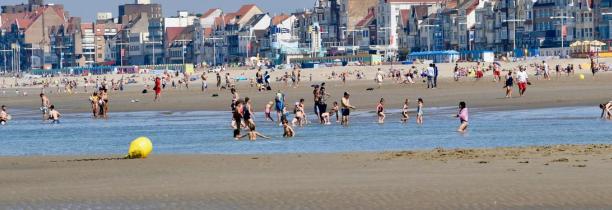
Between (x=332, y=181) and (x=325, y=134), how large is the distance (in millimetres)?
11425

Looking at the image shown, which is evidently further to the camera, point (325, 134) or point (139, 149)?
point (325, 134)

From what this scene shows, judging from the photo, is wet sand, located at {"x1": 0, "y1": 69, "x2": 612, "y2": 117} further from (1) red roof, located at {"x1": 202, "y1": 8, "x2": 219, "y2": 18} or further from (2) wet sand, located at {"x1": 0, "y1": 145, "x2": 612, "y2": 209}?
(1) red roof, located at {"x1": 202, "y1": 8, "x2": 219, "y2": 18}

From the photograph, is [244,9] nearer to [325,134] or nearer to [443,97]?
[443,97]

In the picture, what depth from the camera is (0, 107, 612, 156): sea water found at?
2219cm

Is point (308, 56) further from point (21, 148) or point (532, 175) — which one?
point (532, 175)

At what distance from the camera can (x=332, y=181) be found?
15.0m

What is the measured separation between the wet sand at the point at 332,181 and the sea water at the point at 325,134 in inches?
106

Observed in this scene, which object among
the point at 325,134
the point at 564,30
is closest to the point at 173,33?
the point at 564,30

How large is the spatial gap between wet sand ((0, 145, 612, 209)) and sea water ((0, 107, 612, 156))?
270cm

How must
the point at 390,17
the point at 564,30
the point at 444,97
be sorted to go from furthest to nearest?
the point at 390,17, the point at 564,30, the point at 444,97

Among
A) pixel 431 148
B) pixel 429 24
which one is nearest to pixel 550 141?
pixel 431 148

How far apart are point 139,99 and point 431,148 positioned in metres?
36.1

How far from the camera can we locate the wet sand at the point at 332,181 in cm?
1308

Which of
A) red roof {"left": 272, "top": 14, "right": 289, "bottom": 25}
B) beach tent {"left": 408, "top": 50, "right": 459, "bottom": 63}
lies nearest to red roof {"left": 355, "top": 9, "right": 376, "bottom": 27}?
red roof {"left": 272, "top": 14, "right": 289, "bottom": 25}
